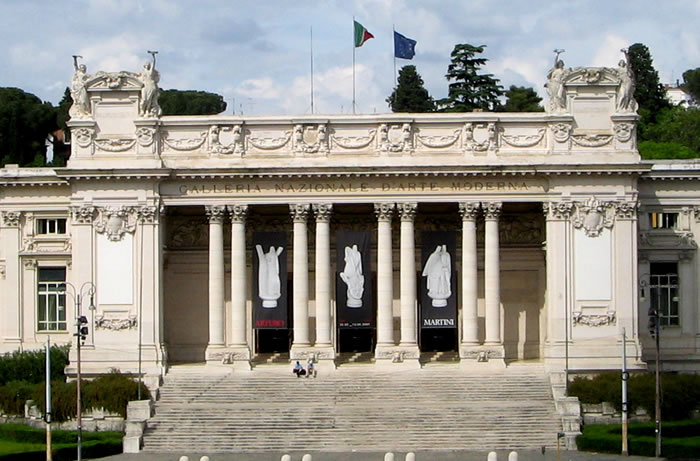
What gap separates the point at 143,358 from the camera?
8012cm

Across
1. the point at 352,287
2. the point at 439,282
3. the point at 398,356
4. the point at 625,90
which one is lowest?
the point at 398,356

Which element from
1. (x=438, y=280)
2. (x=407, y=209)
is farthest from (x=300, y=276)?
(x=438, y=280)

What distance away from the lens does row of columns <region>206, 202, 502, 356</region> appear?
81.5m

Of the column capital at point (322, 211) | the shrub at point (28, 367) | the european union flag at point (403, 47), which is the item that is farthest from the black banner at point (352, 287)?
the shrub at point (28, 367)

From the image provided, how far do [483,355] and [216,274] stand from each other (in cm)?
1438

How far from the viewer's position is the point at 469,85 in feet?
416

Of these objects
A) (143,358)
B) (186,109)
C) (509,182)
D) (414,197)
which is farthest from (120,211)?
(186,109)

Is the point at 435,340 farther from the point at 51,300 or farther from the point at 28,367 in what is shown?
the point at 28,367

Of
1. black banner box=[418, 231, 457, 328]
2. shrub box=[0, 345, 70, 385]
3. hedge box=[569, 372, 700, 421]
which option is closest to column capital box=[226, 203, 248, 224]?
black banner box=[418, 231, 457, 328]

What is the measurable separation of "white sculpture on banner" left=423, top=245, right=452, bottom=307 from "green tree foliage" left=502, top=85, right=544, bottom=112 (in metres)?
50.0

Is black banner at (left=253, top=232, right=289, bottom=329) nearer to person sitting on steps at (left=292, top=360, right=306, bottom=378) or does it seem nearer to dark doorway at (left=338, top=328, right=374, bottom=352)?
person sitting on steps at (left=292, top=360, right=306, bottom=378)

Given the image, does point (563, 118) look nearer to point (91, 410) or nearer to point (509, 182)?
point (509, 182)

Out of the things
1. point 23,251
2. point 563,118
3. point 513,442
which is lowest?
point 513,442

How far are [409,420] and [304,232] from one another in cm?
1332
